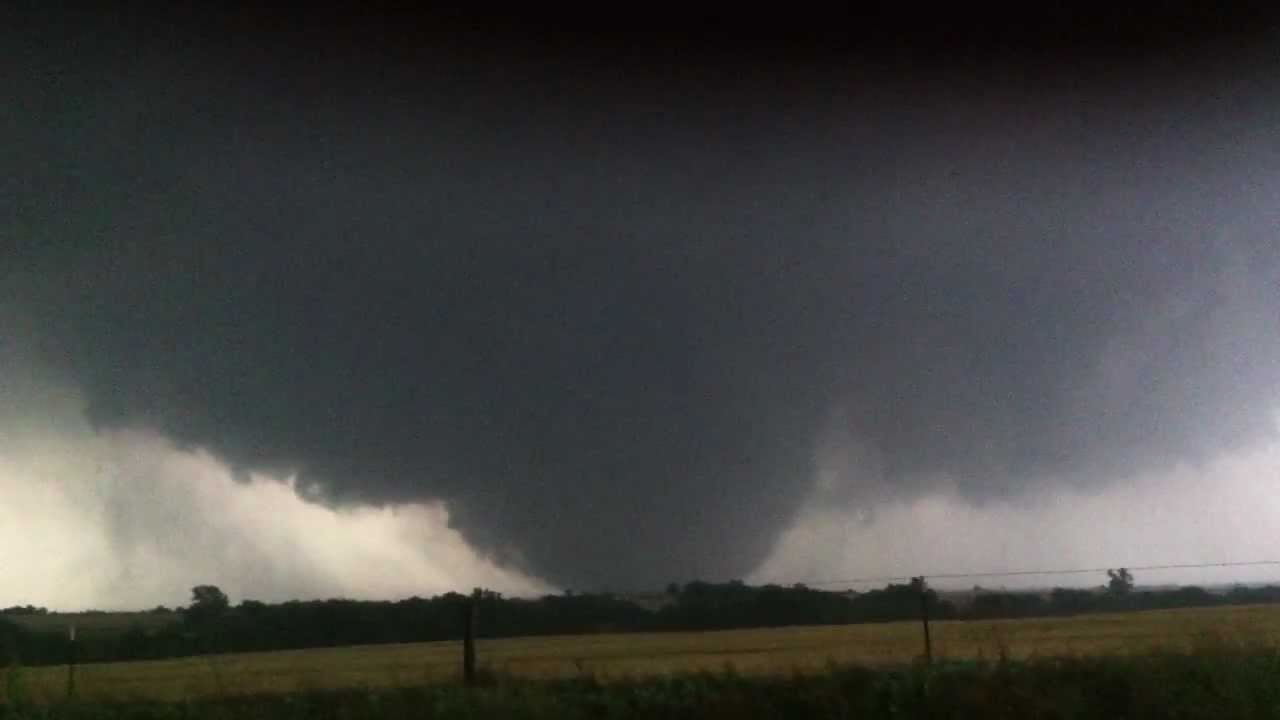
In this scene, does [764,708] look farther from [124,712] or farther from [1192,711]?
[124,712]

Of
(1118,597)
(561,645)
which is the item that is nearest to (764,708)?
(561,645)

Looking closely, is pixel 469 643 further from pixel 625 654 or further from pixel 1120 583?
pixel 1120 583

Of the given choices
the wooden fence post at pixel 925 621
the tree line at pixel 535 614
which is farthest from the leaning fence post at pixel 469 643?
the wooden fence post at pixel 925 621

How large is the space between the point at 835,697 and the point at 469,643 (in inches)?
184

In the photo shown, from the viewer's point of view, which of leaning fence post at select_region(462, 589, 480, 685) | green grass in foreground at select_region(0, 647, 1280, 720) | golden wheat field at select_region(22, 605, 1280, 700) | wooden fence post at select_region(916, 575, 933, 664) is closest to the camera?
green grass in foreground at select_region(0, 647, 1280, 720)

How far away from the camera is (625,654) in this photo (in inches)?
681

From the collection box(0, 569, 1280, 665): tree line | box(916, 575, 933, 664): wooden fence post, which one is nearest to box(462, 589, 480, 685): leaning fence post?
box(0, 569, 1280, 665): tree line

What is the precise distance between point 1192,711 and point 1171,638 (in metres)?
4.04

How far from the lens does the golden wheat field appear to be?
14.3m

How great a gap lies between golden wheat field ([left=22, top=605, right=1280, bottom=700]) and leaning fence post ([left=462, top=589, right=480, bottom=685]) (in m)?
0.19

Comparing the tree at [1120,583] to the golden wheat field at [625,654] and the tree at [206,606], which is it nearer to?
the golden wheat field at [625,654]

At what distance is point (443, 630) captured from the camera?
17.7 meters

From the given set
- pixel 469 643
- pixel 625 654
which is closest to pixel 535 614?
pixel 625 654

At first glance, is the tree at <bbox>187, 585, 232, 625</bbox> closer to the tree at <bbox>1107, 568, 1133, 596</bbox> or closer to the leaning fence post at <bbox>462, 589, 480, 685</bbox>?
the leaning fence post at <bbox>462, 589, 480, 685</bbox>
